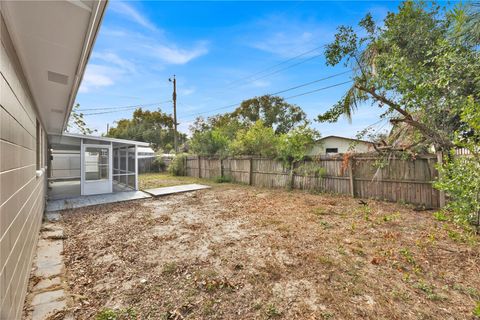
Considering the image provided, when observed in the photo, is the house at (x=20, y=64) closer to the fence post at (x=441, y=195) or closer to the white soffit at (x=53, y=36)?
the white soffit at (x=53, y=36)

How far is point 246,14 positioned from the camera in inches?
322

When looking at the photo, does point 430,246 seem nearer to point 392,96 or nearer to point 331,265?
point 331,265

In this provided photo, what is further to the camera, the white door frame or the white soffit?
the white door frame

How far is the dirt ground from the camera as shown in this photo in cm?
213

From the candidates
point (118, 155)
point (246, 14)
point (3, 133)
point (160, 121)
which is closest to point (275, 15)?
point (246, 14)

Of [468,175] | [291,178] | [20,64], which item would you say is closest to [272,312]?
[20,64]

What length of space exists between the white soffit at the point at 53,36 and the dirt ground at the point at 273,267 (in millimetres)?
2531

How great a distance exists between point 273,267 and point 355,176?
5.69 meters

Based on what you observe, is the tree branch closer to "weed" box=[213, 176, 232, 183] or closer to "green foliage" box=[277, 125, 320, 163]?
"green foliage" box=[277, 125, 320, 163]

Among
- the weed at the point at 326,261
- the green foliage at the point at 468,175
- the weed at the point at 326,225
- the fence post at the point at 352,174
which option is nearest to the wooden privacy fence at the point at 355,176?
the fence post at the point at 352,174

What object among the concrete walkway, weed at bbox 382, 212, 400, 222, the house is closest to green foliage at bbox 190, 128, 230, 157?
weed at bbox 382, 212, 400, 222

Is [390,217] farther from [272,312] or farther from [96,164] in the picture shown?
[96,164]

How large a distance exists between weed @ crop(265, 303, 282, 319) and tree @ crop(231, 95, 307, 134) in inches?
928

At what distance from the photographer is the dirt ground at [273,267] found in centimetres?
213
